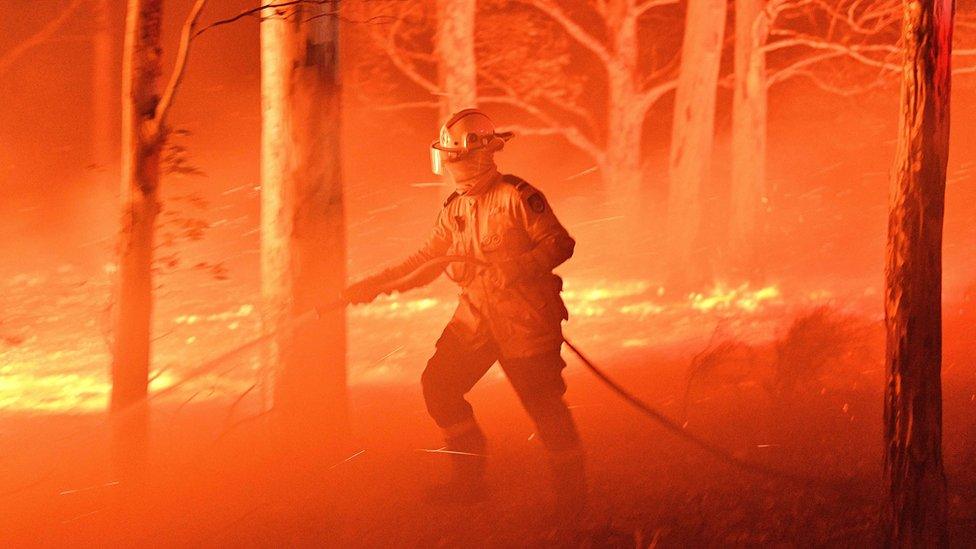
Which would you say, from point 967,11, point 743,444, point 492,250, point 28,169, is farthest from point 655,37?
point 492,250

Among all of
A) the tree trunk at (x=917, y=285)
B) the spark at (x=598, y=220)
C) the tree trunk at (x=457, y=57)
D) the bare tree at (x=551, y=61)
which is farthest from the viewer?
the spark at (x=598, y=220)

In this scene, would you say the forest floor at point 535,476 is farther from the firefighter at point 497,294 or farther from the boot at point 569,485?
the firefighter at point 497,294

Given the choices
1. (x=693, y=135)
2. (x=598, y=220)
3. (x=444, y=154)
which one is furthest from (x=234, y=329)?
(x=444, y=154)

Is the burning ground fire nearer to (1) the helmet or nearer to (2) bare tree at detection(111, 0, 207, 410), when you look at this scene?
(2) bare tree at detection(111, 0, 207, 410)

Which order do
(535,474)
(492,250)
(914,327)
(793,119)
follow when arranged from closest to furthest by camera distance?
(914,327), (492,250), (535,474), (793,119)

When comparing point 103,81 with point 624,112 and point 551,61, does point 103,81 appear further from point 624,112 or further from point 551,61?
point 624,112

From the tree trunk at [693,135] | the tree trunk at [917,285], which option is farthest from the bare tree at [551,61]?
the tree trunk at [917,285]

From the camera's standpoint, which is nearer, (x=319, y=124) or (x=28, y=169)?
(x=319, y=124)

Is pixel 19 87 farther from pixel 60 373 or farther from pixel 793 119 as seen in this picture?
pixel 793 119

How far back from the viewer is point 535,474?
6.52 meters

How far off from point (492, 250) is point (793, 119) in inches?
985

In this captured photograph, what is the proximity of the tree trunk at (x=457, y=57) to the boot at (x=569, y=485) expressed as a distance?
9.87 metres

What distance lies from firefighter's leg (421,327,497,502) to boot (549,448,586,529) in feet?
1.60

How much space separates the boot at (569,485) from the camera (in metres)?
5.50
